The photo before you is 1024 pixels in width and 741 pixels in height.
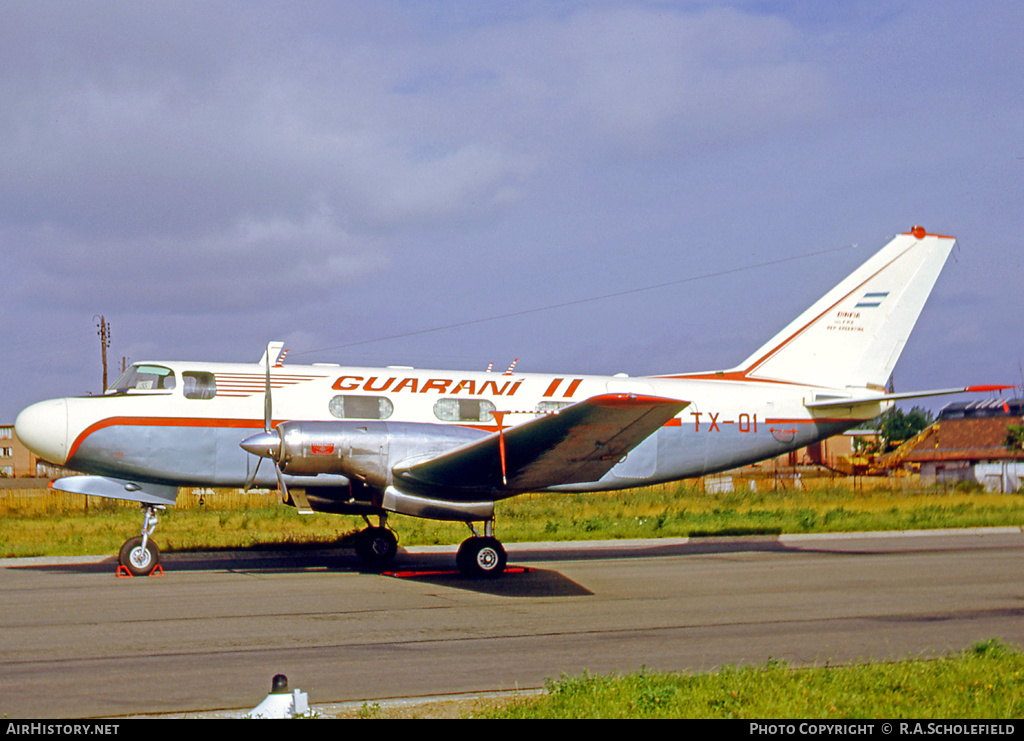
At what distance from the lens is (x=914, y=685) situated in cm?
716

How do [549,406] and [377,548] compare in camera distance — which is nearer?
[377,548]

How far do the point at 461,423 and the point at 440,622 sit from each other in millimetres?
6379

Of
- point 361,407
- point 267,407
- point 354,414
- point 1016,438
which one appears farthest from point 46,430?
point 1016,438

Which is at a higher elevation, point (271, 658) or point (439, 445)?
point (439, 445)

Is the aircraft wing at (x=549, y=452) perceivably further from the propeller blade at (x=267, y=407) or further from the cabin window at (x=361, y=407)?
the propeller blade at (x=267, y=407)

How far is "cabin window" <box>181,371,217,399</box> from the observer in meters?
16.1

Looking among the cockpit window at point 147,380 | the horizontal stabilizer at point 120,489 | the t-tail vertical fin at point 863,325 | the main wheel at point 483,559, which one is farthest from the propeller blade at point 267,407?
the t-tail vertical fin at point 863,325

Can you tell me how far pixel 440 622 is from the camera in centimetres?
1095

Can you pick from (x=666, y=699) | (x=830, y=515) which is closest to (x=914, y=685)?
(x=666, y=699)

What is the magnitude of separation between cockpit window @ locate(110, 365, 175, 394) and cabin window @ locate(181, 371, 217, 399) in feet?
0.79

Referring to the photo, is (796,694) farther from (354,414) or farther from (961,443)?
(961,443)
